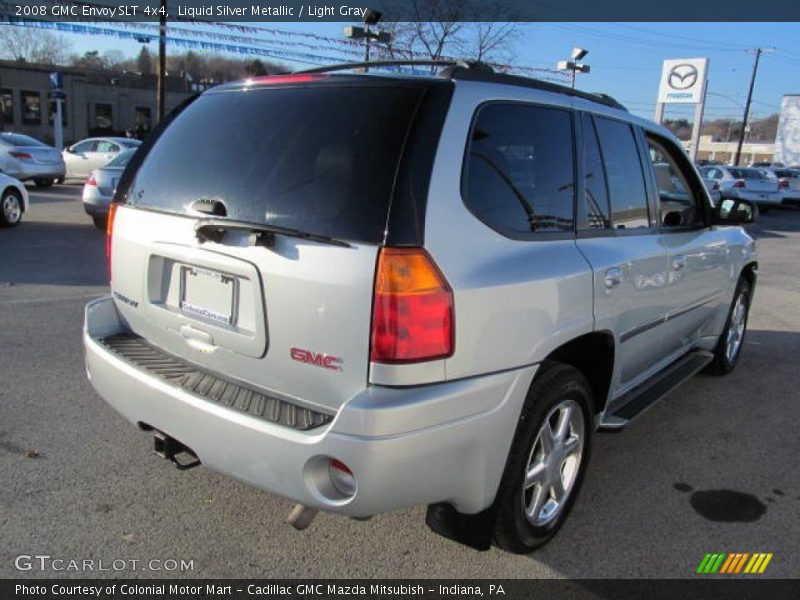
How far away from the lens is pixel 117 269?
286 cm

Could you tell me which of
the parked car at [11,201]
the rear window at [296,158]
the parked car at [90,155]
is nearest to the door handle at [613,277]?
the rear window at [296,158]

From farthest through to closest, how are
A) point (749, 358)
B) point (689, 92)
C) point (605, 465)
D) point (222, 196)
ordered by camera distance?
point (689, 92) < point (749, 358) < point (605, 465) < point (222, 196)

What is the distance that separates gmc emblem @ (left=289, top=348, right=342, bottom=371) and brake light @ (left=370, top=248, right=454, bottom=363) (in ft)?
0.43

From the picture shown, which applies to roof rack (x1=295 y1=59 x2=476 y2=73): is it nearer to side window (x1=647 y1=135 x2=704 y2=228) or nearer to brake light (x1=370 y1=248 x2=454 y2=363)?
brake light (x1=370 y1=248 x2=454 y2=363)

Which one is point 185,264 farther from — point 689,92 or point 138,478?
point 689,92

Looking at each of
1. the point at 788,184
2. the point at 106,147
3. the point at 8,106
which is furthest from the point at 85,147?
the point at 8,106

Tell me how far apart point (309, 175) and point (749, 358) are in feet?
16.2

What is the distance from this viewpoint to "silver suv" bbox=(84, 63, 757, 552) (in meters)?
2.07

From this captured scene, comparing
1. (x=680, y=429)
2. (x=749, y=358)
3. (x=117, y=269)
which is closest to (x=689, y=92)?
(x=749, y=358)

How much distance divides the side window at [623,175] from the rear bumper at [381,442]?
124cm

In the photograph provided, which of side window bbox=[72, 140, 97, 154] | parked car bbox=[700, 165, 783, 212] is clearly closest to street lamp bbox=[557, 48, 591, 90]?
parked car bbox=[700, 165, 783, 212]

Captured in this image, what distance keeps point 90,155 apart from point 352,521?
20.7 meters

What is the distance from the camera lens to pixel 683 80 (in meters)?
31.5

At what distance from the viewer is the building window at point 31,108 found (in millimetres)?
51656
